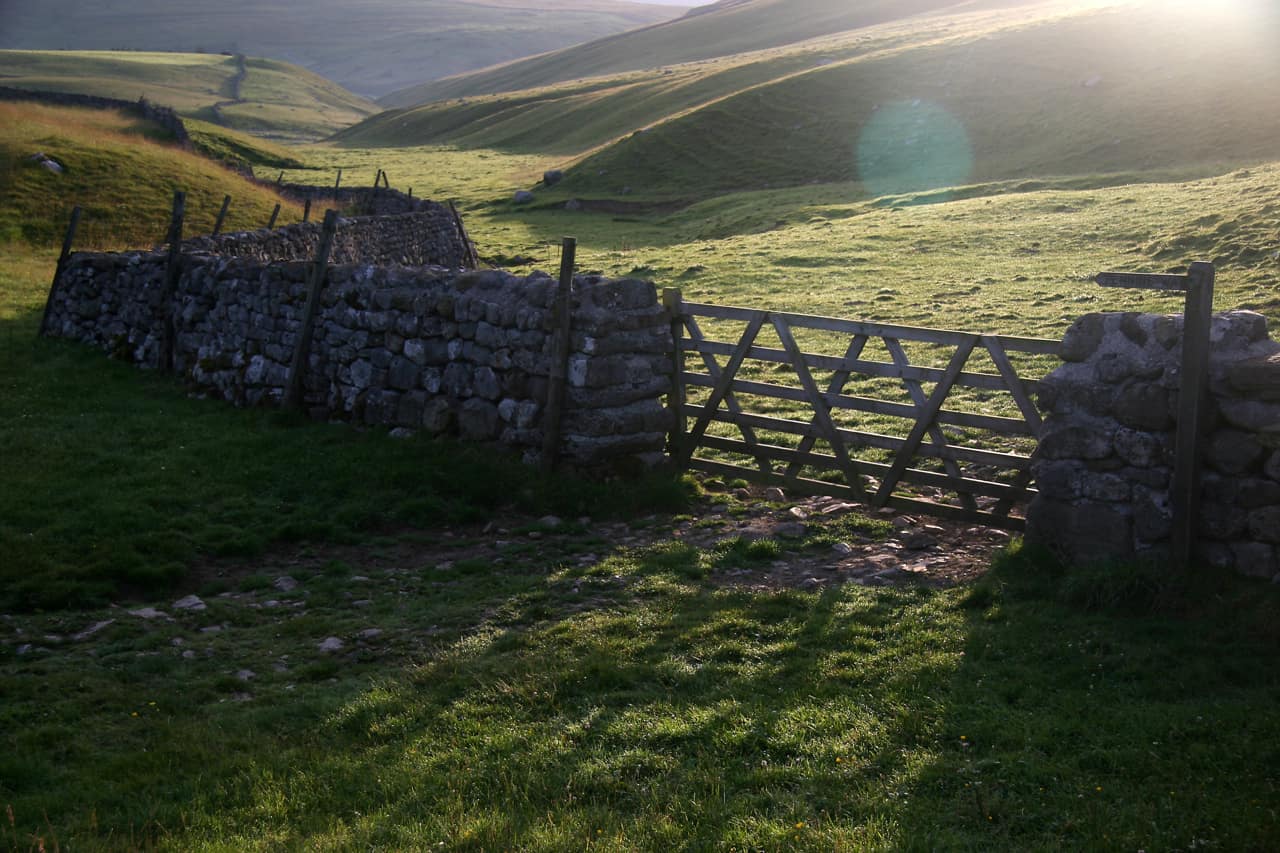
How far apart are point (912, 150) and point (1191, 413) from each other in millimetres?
49865

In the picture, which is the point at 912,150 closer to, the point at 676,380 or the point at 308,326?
the point at 308,326

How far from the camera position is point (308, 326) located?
15203 mm

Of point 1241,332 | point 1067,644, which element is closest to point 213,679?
point 1067,644

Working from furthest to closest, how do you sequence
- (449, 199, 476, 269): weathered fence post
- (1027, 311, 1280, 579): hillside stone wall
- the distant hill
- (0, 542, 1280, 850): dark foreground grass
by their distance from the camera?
the distant hill
(449, 199, 476, 269): weathered fence post
(1027, 311, 1280, 579): hillside stone wall
(0, 542, 1280, 850): dark foreground grass

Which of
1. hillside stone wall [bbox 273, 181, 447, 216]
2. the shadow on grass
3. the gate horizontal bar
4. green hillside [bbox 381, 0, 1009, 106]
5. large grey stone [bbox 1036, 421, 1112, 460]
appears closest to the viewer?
large grey stone [bbox 1036, 421, 1112, 460]

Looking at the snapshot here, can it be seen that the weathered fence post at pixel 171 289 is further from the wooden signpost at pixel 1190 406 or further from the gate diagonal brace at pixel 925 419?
the wooden signpost at pixel 1190 406

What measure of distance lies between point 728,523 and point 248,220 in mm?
28889

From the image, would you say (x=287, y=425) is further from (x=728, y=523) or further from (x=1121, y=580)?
(x=1121, y=580)

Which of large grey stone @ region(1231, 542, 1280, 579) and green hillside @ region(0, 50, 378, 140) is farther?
green hillside @ region(0, 50, 378, 140)

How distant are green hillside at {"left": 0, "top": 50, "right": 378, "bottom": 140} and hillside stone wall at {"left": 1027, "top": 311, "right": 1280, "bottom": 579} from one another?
137 meters

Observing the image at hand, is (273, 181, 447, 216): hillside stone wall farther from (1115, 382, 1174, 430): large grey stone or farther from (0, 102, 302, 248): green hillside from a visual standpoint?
(1115, 382, 1174, 430): large grey stone

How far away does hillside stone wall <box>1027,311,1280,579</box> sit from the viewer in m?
7.77

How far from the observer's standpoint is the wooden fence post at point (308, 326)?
1512 cm

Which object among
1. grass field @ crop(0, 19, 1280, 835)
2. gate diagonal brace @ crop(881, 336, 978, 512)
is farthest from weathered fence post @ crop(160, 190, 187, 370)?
gate diagonal brace @ crop(881, 336, 978, 512)
